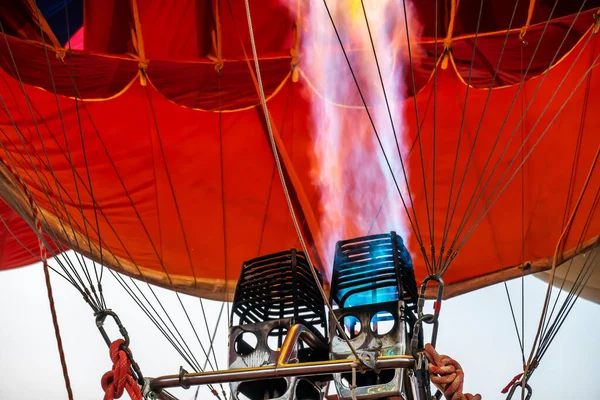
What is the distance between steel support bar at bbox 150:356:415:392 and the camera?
1.87 meters

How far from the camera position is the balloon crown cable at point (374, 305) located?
7.20 feet

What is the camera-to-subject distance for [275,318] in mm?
2666

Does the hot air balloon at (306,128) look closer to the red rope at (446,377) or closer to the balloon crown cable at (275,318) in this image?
the balloon crown cable at (275,318)

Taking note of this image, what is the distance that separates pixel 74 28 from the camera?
5406 mm

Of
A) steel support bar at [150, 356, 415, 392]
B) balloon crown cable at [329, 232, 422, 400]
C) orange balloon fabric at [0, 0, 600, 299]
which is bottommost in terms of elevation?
steel support bar at [150, 356, 415, 392]

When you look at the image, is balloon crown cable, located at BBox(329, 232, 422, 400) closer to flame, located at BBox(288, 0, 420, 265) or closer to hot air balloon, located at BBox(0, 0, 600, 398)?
hot air balloon, located at BBox(0, 0, 600, 398)

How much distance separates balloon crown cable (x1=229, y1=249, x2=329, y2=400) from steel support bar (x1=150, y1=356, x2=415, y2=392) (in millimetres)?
336

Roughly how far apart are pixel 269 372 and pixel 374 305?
0.61 meters

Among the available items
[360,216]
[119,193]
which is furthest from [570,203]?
[119,193]

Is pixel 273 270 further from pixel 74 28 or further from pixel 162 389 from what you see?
pixel 74 28

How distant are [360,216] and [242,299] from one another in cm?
282

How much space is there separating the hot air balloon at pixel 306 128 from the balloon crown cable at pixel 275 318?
238 centimetres

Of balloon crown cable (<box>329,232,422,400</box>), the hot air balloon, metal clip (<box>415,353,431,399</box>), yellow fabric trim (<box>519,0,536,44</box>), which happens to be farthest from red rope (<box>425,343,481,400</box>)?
yellow fabric trim (<box>519,0,536,44</box>)

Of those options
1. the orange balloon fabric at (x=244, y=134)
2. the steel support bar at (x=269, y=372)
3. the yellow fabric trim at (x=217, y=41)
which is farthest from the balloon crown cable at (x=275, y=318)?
the yellow fabric trim at (x=217, y=41)
